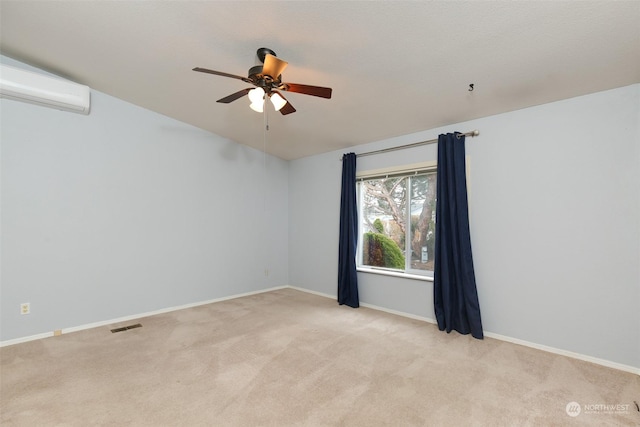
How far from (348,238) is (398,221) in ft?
2.51

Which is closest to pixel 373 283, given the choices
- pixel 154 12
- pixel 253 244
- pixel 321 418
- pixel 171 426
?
pixel 253 244

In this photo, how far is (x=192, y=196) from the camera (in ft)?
13.7

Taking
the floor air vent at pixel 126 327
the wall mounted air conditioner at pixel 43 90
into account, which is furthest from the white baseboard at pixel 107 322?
the wall mounted air conditioner at pixel 43 90

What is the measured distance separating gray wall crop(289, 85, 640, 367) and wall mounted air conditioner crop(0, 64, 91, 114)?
13.3 ft

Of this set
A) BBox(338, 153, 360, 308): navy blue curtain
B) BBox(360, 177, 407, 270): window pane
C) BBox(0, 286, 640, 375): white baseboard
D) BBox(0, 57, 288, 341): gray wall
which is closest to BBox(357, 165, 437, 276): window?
BBox(360, 177, 407, 270): window pane

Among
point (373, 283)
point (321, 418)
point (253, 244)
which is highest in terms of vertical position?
point (253, 244)

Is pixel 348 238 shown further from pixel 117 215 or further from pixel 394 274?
pixel 117 215

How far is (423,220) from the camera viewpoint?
3738mm

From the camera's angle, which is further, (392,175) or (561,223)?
(392,175)

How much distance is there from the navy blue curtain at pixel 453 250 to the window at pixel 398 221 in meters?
0.31

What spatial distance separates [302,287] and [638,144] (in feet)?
14.8

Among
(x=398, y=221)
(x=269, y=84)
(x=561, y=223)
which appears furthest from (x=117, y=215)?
(x=561, y=223)

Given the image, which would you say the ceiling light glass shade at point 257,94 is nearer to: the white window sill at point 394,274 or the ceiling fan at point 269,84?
the ceiling fan at point 269,84

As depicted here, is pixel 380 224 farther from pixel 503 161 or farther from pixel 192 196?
pixel 192 196
